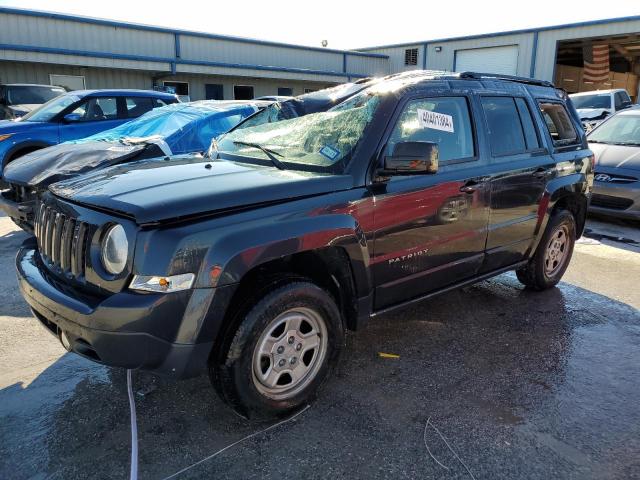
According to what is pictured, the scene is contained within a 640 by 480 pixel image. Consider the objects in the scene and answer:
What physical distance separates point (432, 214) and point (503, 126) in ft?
4.05

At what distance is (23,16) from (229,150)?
56.4 feet

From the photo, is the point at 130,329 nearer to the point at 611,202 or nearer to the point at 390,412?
the point at 390,412

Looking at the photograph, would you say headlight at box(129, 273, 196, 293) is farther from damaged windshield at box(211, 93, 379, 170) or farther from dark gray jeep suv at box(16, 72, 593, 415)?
damaged windshield at box(211, 93, 379, 170)

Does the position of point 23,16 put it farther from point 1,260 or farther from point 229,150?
point 229,150

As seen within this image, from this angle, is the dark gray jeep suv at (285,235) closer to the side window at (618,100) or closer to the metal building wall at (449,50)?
the side window at (618,100)

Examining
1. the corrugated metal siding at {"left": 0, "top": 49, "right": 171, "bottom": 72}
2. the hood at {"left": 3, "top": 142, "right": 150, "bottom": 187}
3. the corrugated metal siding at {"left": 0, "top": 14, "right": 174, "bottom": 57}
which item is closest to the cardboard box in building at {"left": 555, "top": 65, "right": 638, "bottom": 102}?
the corrugated metal siding at {"left": 0, "top": 14, "right": 174, "bottom": 57}

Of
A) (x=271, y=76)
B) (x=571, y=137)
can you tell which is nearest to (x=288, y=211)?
(x=571, y=137)

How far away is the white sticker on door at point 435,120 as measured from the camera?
133 inches

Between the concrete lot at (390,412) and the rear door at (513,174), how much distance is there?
699mm

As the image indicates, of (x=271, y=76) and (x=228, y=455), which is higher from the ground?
(x=271, y=76)

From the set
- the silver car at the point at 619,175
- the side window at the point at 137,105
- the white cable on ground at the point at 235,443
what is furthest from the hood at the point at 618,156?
the side window at the point at 137,105

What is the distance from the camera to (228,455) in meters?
2.53

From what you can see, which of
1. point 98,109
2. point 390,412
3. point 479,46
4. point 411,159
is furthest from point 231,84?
point 390,412

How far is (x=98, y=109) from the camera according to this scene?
8961mm
